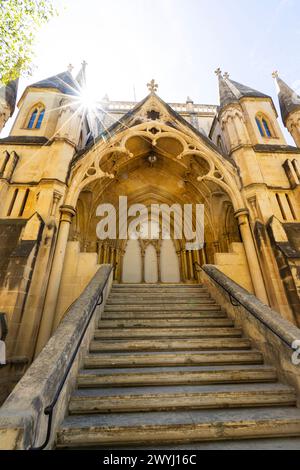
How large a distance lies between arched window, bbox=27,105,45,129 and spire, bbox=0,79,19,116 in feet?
2.61

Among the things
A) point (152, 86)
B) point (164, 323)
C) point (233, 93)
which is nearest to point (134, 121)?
point (152, 86)

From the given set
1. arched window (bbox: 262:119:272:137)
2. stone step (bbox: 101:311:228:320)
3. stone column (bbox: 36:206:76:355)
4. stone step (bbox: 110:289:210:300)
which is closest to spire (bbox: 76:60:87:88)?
stone column (bbox: 36:206:76:355)

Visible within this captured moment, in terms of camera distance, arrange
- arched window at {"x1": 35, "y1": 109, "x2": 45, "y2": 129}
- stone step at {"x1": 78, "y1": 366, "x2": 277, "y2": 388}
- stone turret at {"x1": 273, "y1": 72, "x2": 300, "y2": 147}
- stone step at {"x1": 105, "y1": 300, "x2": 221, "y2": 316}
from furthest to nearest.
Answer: stone turret at {"x1": 273, "y1": 72, "x2": 300, "y2": 147}, arched window at {"x1": 35, "y1": 109, "x2": 45, "y2": 129}, stone step at {"x1": 105, "y1": 300, "x2": 221, "y2": 316}, stone step at {"x1": 78, "y1": 366, "x2": 277, "y2": 388}

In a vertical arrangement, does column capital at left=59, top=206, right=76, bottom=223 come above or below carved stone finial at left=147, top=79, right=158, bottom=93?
below

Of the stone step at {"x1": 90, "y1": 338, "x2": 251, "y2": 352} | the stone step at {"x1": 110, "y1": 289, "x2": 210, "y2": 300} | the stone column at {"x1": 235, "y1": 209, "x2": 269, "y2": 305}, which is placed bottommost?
the stone step at {"x1": 90, "y1": 338, "x2": 251, "y2": 352}

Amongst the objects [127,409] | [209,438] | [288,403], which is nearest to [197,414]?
[209,438]

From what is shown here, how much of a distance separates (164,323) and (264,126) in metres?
10.6

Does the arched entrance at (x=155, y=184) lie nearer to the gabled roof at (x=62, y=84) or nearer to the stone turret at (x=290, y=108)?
the gabled roof at (x=62, y=84)

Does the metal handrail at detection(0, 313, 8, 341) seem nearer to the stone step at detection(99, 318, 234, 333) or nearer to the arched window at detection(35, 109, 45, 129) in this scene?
the stone step at detection(99, 318, 234, 333)

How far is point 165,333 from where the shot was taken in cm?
443

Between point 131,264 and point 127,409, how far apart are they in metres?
9.10

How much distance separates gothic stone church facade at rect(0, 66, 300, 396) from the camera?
19.6ft

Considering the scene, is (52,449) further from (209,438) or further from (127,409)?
(209,438)

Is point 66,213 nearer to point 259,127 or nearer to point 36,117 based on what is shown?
point 36,117
